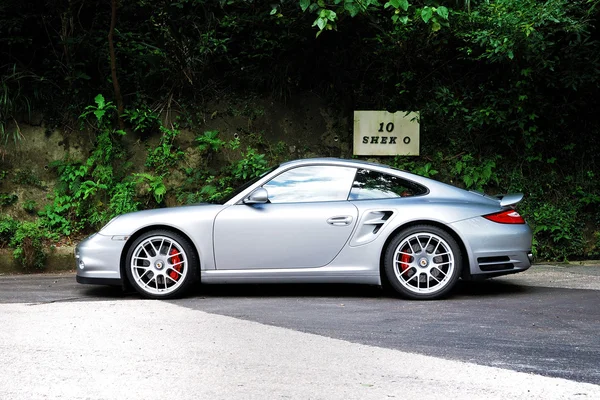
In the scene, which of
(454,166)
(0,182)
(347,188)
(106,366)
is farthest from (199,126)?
(106,366)

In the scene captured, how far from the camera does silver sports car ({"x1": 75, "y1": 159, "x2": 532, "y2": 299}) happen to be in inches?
270

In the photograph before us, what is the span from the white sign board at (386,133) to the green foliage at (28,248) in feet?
14.6

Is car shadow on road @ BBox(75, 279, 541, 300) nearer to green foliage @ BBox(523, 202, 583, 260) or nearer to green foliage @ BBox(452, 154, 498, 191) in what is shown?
green foliage @ BBox(523, 202, 583, 260)

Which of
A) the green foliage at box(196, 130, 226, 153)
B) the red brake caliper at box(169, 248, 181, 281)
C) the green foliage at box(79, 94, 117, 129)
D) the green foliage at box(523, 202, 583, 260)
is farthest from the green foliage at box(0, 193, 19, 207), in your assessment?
the green foliage at box(523, 202, 583, 260)

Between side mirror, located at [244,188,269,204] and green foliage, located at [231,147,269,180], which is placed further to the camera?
green foliage, located at [231,147,269,180]

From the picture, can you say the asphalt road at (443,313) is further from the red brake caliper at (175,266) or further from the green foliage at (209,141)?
the green foliage at (209,141)

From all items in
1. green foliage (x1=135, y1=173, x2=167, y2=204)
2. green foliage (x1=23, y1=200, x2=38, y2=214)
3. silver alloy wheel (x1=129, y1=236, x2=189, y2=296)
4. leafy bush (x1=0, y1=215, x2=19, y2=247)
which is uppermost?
→ green foliage (x1=135, y1=173, x2=167, y2=204)

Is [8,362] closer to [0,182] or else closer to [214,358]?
[214,358]

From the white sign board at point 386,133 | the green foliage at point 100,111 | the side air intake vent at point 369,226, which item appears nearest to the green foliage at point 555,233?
the white sign board at point 386,133

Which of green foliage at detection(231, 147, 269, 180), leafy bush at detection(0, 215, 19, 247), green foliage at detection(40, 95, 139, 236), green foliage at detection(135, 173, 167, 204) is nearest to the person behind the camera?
leafy bush at detection(0, 215, 19, 247)

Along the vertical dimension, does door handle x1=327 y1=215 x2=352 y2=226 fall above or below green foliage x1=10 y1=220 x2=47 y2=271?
above

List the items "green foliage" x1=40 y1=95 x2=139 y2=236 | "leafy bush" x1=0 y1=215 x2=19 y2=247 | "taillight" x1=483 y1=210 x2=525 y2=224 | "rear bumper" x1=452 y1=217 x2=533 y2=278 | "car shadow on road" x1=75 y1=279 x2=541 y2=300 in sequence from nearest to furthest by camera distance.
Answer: "rear bumper" x1=452 y1=217 x2=533 y2=278 → "taillight" x1=483 y1=210 x2=525 y2=224 → "car shadow on road" x1=75 y1=279 x2=541 y2=300 → "leafy bush" x1=0 y1=215 x2=19 y2=247 → "green foliage" x1=40 y1=95 x2=139 y2=236

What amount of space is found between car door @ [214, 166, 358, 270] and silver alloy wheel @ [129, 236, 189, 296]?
38cm

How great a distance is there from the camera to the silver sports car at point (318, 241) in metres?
6.85
